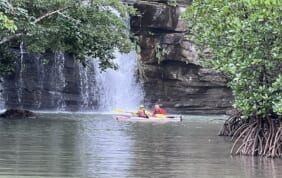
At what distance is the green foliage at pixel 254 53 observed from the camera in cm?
1313

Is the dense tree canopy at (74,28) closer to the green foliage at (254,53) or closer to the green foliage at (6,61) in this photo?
the green foliage at (6,61)

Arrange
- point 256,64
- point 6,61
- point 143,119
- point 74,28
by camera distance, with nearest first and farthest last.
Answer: point 256,64 → point 74,28 → point 143,119 → point 6,61

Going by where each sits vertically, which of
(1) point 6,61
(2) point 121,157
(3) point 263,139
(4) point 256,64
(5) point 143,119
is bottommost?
(5) point 143,119

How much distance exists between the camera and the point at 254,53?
13484mm

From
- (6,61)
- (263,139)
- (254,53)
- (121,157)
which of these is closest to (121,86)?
(6,61)

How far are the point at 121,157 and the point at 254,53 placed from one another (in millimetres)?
3708

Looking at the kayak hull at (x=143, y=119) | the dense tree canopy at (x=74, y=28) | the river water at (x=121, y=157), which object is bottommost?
the kayak hull at (x=143, y=119)

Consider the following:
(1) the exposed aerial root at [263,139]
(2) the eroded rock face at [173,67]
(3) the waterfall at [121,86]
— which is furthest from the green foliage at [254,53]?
(3) the waterfall at [121,86]

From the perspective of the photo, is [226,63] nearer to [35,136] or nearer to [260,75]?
[260,75]

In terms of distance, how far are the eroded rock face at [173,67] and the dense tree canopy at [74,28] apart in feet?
35.9

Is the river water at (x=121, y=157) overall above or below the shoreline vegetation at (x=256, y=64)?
below

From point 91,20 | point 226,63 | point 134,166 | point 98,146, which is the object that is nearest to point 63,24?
point 91,20

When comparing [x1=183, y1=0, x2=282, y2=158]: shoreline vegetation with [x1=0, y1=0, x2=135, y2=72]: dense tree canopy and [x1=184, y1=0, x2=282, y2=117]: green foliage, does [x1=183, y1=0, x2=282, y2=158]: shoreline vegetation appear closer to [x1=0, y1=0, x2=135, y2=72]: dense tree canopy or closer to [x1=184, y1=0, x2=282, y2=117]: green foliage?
[x1=184, y1=0, x2=282, y2=117]: green foliage

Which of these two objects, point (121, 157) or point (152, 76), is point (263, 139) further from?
point (152, 76)
